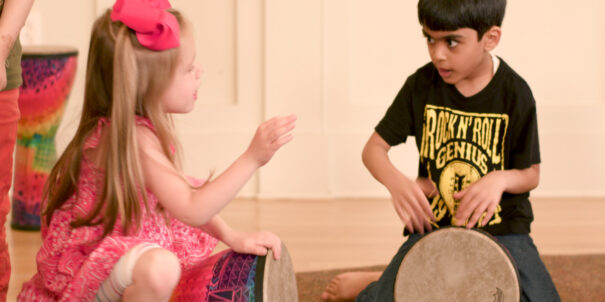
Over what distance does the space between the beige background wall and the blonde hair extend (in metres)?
1.62

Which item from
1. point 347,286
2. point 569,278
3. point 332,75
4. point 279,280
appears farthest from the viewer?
point 332,75

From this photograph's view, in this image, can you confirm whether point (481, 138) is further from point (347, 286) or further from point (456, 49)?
point (347, 286)

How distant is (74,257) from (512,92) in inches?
40.0

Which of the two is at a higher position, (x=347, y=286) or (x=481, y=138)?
(x=481, y=138)

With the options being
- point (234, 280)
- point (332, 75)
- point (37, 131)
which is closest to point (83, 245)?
point (234, 280)

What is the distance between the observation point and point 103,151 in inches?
59.5

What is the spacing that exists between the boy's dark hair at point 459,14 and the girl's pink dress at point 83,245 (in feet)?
2.16

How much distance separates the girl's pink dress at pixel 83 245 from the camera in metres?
1.47

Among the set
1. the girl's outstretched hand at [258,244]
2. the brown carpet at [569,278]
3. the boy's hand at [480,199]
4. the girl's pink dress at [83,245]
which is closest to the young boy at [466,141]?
the boy's hand at [480,199]

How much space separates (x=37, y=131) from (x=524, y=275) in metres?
1.74

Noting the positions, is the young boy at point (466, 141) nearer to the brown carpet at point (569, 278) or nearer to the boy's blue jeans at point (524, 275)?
the boy's blue jeans at point (524, 275)

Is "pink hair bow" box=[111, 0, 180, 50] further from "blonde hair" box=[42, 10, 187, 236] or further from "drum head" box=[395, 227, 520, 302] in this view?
"drum head" box=[395, 227, 520, 302]

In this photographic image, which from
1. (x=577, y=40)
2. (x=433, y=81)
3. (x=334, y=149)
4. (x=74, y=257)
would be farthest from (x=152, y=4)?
(x=577, y=40)

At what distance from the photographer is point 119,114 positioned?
1473 mm
